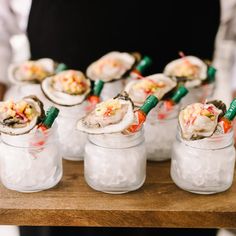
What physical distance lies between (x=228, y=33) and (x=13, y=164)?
1176mm

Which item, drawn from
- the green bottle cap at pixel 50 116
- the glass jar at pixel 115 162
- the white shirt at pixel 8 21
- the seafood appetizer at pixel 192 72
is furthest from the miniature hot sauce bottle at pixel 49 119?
the white shirt at pixel 8 21

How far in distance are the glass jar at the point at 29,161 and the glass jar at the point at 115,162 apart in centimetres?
10

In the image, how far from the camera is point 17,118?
1253mm

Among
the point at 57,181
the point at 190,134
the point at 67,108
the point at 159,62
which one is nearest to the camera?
the point at 190,134

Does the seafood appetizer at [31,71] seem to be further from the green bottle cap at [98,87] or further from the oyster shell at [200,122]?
the oyster shell at [200,122]

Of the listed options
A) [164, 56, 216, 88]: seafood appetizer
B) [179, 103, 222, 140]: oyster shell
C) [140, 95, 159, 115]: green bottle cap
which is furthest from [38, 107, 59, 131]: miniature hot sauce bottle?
[164, 56, 216, 88]: seafood appetizer

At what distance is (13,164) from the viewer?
1312 mm

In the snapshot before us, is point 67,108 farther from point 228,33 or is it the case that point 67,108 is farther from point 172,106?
point 228,33

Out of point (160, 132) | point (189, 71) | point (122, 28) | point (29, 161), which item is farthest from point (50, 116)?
point (122, 28)

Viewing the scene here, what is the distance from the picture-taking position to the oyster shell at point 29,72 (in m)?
1.62

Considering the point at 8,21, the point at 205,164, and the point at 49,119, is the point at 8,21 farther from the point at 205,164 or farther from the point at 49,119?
the point at 205,164

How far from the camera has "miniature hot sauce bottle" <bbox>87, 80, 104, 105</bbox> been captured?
1.45 metres

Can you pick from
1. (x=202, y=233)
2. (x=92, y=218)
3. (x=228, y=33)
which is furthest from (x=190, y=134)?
(x=228, y=33)

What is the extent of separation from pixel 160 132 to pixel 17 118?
1.44ft
